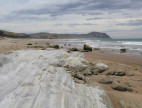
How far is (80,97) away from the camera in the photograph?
10.9ft

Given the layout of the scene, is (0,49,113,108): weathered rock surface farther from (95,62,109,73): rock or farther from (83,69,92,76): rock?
(95,62,109,73): rock

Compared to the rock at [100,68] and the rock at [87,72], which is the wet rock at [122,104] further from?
the rock at [100,68]

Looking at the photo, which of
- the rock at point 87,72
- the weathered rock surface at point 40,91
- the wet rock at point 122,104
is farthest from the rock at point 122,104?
the rock at point 87,72

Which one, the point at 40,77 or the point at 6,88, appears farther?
the point at 40,77

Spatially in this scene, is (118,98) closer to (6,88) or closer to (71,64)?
(71,64)

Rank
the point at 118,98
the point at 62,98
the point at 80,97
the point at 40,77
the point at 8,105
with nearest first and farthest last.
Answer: the point at 8,105 < the point at 62,98 < the point at 80,97 < the point at 40,77 < the point at 118,98

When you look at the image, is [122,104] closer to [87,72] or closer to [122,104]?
[122,104]

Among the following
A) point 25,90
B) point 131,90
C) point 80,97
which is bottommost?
point 131,90

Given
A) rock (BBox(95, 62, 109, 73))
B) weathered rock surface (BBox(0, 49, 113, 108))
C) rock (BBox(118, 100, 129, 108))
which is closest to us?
weathered rock surface (BBox(0, 49, 113, 108))

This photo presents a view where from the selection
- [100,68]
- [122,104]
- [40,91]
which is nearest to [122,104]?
[122,104]

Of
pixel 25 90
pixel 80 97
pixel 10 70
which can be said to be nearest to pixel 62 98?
pixel 80 97

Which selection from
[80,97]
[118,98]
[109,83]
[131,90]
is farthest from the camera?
[109,83]

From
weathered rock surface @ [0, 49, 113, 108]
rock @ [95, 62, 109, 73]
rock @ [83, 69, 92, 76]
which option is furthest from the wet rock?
rock @ [95, 62, 109, 73]

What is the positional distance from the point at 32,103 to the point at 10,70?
175 centimetres
